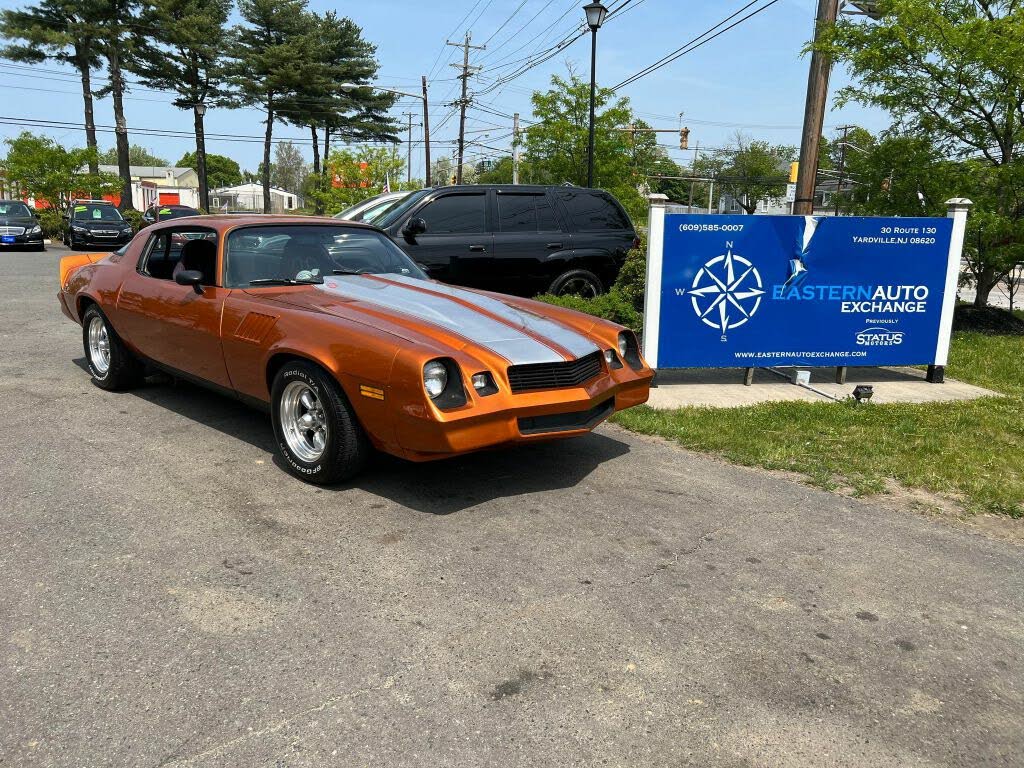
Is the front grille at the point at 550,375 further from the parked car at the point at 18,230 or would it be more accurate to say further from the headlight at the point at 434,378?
the parked car at the point at 18,230

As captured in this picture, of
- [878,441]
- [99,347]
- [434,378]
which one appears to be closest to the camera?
[434,378]

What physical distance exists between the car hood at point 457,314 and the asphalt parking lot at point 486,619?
→ 2.65 ft

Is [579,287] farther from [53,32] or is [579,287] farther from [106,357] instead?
[53,32]

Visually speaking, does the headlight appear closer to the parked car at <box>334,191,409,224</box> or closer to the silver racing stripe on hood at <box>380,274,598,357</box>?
the silver racing stripe on hood at <box>380,274,598,357</box>

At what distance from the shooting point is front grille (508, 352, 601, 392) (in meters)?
4.23

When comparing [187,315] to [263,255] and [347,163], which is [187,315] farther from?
[347,163]

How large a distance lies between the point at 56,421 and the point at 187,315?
132 centimetres

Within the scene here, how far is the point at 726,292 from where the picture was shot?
23.6ft

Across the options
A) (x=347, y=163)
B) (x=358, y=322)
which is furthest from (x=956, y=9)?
(x=347, y=163)

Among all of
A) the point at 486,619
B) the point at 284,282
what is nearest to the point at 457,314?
the point at 284,282

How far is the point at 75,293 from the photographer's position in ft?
22.3

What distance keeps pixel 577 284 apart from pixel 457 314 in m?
5.67

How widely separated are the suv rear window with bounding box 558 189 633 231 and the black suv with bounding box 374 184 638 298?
1cm

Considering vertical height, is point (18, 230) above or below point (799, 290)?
above
